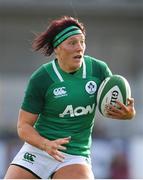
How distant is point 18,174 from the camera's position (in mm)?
7176

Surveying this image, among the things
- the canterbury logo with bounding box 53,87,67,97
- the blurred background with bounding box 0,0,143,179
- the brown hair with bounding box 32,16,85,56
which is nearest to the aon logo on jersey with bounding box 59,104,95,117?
the canterbury logo with bounding box 53,87,67,97

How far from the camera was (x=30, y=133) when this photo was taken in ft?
23.4

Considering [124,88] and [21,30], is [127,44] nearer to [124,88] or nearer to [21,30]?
[21,30]

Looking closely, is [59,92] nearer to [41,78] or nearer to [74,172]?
[41,78]

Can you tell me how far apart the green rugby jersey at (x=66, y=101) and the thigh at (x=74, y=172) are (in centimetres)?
14

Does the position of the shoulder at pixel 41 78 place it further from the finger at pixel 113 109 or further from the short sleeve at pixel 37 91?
the finger at pixel 113 109

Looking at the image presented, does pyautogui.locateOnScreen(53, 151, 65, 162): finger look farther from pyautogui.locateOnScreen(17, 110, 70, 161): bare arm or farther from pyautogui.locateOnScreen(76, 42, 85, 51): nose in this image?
pyautogui.locateOnScreen(76, 42, 85, 51): nose

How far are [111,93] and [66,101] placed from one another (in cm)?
38

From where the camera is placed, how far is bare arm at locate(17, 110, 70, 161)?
6902 mm

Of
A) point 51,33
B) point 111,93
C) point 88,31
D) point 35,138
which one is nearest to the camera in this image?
point 35,138

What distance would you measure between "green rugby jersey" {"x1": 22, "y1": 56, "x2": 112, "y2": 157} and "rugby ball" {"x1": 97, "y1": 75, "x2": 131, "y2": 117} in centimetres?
7

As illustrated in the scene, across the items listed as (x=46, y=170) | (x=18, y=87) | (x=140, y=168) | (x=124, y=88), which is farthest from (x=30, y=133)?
(x=18, y=87)

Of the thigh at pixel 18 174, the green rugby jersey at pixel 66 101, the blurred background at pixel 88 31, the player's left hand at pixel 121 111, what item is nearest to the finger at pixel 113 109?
the player's left hand at pixel 121 111

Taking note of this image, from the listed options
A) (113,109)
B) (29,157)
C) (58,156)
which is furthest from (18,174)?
(113,109)
